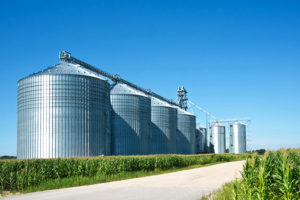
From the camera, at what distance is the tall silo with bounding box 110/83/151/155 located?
5581 centimetres

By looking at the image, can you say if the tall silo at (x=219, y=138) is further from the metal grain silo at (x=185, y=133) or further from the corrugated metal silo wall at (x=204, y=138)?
the metal grain silo at (x=185, y=133)

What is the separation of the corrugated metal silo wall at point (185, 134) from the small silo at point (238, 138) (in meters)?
18.2

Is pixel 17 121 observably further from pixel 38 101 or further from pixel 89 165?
pixel 89 165

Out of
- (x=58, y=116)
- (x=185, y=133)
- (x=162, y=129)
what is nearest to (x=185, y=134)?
(x=185, y=133)

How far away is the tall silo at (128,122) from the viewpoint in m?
55.8

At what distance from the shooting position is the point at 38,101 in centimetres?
4341

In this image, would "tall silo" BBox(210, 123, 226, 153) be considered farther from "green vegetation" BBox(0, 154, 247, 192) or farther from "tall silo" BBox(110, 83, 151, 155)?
"green vegetation" BBox(0, 154, 247, 192)

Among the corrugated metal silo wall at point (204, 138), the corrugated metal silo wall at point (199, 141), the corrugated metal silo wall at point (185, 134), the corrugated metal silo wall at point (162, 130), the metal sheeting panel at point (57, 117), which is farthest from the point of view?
the corrugated metal silo wall at point (204, 138)

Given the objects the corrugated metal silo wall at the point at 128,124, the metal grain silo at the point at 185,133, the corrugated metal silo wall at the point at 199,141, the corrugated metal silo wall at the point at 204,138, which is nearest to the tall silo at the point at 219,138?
the corrugated metal silo wall at the point at 199,141

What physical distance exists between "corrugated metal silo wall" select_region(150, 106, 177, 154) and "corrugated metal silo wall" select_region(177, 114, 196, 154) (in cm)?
846

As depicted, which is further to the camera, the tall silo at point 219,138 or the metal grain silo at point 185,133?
the tall silo at point 219,138

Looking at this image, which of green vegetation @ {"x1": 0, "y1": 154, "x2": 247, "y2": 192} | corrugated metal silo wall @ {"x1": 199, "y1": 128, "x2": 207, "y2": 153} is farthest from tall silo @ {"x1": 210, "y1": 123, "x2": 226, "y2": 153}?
green vegetation @ {"x1": 0, "y1": 154, "x2": 247, "y2": 192}

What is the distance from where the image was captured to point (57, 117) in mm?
42812

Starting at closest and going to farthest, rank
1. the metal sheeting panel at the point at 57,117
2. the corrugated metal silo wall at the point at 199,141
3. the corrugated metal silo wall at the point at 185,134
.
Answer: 1. the metal sheeting panel at the point at 57,117
2. the corrugated metal silo wall at the point at 185,134
3. the corrugated metal silo wall at the point at 199,141
